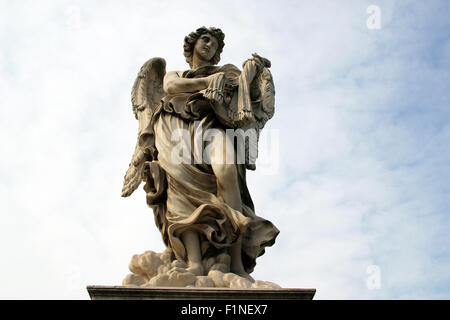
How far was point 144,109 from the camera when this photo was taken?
929 cm

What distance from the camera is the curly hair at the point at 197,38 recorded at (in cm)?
925

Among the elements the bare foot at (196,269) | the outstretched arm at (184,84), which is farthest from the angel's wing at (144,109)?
the bare foot at (196,269)

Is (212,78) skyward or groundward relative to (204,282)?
skyward

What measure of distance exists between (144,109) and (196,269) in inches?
104

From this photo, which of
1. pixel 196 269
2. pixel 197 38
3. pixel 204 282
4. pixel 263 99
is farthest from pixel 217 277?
pixel 197 38

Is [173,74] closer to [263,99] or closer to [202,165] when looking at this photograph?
[263,99]

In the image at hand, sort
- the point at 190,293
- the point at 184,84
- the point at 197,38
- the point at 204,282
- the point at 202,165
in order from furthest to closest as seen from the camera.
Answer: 1. the point at 197,38
2. the point at 184,84
3. the point at 202,165
4. the point at 204,282
5. the point at 190,293

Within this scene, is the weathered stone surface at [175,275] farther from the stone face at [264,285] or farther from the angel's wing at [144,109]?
the angel's wing at [144,109]

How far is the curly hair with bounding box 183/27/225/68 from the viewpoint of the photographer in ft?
30.3

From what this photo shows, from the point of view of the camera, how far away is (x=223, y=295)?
22.7 ft

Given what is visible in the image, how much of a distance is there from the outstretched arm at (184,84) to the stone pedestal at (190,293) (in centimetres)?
295
